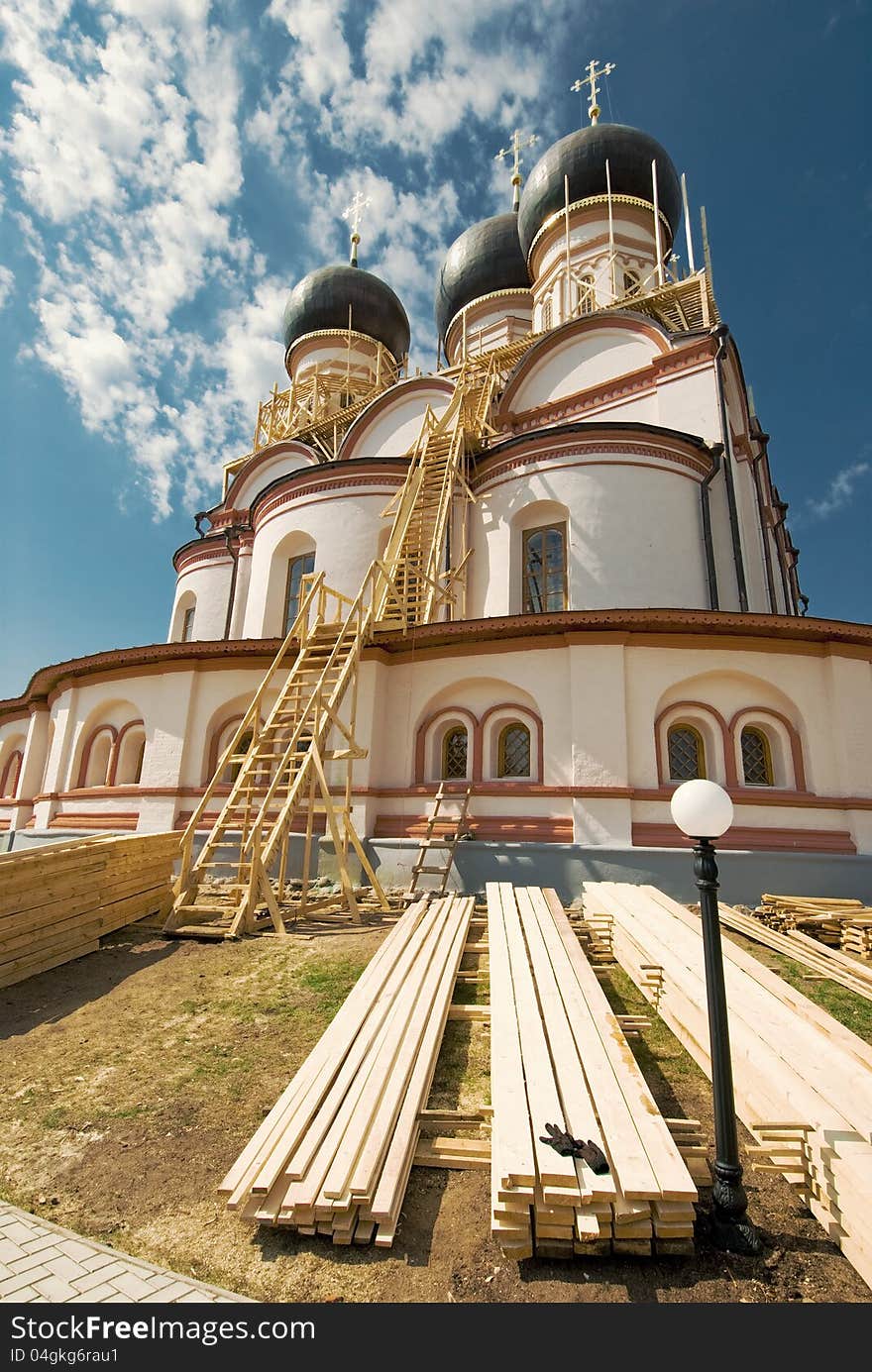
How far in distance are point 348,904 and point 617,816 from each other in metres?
3.92

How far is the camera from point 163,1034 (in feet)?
16.5

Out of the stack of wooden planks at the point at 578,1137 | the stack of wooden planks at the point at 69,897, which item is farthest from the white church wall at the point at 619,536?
the stack of wooden planks at the point at 578,1137

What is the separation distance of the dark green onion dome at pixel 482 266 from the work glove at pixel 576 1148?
29.1 meters

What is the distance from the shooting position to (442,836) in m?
10.3

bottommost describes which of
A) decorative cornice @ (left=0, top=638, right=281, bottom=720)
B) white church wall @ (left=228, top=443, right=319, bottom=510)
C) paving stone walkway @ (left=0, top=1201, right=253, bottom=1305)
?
paving stone walkway @ (left=0, top=1201, right=253, bottom=1305)

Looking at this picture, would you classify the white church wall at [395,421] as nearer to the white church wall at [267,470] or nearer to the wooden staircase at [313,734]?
the wooden staircase at [313,734]

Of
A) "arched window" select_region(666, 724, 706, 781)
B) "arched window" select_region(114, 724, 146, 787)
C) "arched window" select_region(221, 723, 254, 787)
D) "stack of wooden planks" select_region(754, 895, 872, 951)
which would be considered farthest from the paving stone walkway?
"arched window" select_region(114, 724, 146, 787)

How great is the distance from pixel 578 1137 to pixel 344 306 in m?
30.9

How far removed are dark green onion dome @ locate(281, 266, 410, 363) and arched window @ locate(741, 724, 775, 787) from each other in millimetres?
24833

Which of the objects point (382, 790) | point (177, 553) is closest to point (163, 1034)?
point (382, 790)

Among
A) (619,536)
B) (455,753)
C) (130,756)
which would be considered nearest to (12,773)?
(130,756)

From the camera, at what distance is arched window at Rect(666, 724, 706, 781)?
10.1 meters

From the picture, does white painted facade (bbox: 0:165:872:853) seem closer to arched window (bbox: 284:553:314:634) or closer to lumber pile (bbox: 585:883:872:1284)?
arched window (bbox: 284:553:314:634)
